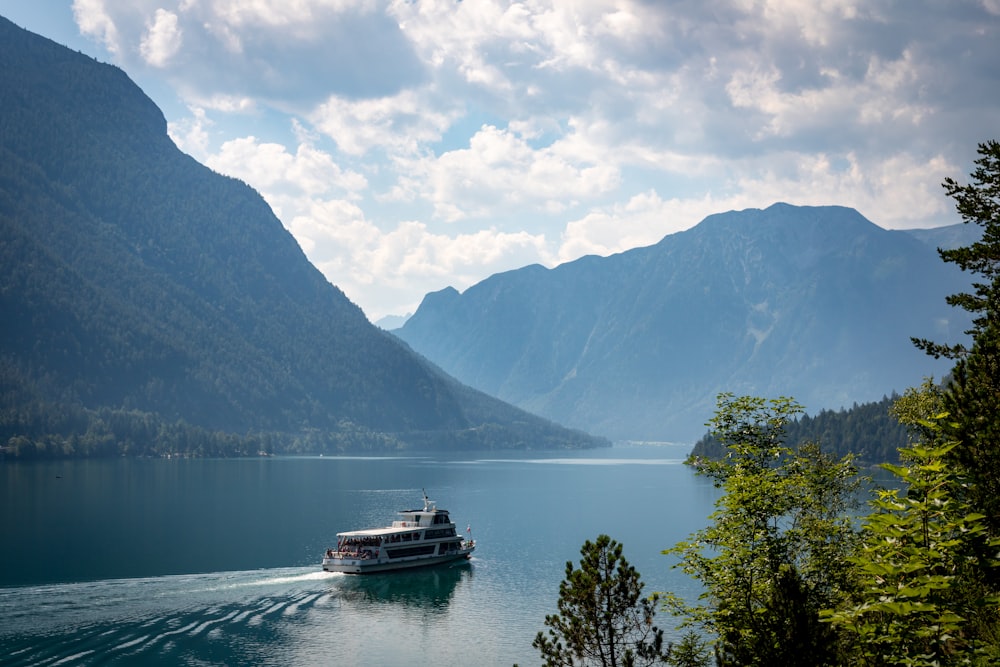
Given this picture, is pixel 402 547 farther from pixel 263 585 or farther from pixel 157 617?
pixel 157 617

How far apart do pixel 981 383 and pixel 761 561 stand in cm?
935

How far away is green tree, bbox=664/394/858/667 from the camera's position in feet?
74.7

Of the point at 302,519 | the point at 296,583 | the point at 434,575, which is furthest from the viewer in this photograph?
the point at 302,519

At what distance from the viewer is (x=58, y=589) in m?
83.8

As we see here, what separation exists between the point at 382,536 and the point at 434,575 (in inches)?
327

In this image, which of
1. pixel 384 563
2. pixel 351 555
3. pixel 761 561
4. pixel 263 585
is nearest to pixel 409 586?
pixel 384 563

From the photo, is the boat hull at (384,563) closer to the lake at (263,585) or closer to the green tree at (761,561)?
the lake at (263,585)

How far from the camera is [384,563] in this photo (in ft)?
351

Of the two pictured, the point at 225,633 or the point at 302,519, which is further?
the point at 302,519

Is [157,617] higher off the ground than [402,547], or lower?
lower

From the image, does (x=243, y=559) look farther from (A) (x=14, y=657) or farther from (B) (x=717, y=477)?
(B) (x=717, y=477)

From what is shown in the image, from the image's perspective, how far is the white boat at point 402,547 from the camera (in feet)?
341

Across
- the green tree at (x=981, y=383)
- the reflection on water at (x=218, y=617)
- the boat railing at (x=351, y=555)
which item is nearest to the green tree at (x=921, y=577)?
the green tree at (x=981, y=383)

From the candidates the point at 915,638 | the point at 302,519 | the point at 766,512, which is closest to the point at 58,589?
the point at 302,519
